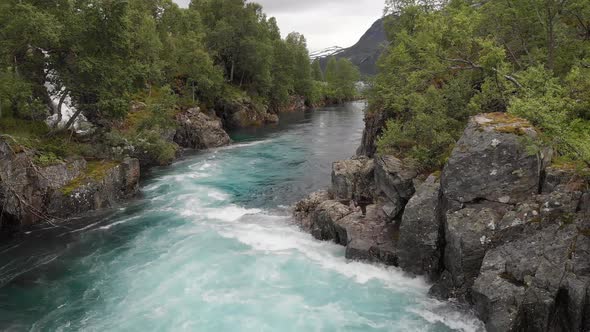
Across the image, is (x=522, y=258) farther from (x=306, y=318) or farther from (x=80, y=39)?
(x=80, y=39)

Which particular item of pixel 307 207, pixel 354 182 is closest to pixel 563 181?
pixel 354 182

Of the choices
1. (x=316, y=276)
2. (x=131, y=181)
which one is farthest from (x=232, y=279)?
(x=131, y=181)

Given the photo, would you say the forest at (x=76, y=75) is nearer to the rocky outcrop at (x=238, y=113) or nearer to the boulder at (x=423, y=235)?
the rocky outcrop at (x=238, y=113)

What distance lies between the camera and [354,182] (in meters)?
21.9

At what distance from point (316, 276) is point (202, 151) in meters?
29.0

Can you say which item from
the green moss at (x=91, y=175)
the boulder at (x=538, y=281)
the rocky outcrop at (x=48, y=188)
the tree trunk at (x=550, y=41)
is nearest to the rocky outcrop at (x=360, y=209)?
the boulder at (x=538, y=281)

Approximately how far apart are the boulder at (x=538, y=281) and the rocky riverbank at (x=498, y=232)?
2 centimetres

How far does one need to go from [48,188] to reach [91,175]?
8.00ft

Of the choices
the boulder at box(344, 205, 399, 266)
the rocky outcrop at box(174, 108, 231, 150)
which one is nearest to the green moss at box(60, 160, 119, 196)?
the boulder at box(344, 205, 399, 266)

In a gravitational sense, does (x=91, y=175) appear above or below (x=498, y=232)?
above

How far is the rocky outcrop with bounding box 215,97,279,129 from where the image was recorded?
60.1 meters

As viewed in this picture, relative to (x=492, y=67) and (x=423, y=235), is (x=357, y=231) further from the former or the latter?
(x=492, y=67)

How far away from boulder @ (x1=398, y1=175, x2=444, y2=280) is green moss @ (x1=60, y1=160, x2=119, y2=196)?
17.2m

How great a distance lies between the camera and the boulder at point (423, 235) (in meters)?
15.0
